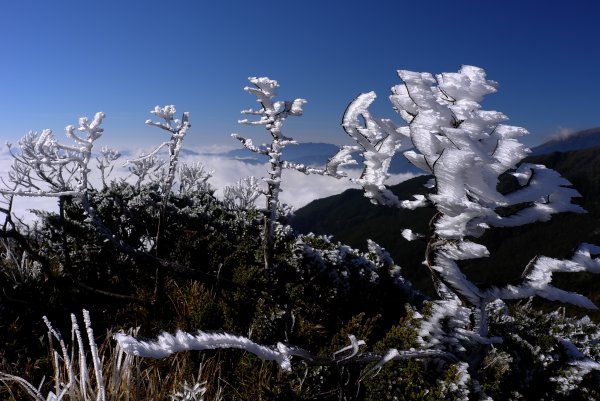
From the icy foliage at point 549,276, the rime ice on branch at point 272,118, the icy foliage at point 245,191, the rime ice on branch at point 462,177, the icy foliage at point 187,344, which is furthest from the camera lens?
the icy foliage at point 245,191

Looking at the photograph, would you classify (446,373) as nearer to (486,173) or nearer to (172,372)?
(486,173)

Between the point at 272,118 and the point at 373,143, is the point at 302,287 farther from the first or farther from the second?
the point at 373,143

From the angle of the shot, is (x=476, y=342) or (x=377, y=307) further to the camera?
(x=377, y=307)

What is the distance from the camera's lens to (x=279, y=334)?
4379mm

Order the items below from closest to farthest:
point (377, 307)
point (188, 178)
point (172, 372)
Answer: point (172, 372)
point (377, 307)
point (188, 178)

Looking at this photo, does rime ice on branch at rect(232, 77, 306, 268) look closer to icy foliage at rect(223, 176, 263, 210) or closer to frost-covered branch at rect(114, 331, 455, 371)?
frost-covered branch at rect(114, 331, 455, 371)

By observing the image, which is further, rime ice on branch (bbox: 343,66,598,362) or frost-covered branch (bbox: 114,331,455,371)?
rime ice on branch (bbox: 343,66,598,362)

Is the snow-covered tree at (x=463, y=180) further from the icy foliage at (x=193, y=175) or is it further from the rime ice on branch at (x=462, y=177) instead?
the icy foliage at (x=193, y=175)

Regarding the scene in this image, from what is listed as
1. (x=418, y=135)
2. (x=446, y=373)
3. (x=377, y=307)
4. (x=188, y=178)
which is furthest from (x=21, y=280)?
(x=188, y=178)

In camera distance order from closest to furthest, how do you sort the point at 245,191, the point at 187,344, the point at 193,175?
the point at 187,344 → the point at 245,191 → the point at 193,175

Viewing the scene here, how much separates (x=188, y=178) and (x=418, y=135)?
33.5ft

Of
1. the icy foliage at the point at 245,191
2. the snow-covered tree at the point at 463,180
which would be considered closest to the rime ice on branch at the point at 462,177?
the snow-covered tree at the point at 463,180

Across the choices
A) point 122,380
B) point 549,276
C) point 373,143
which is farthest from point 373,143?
point 122,380

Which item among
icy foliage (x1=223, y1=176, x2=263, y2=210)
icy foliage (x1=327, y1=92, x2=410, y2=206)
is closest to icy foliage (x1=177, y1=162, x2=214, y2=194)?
icy foliage (x1=223, y1=176, x2=263, y2=210)
